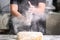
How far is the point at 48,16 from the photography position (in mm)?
1816

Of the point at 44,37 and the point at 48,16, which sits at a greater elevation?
the point at 48,16

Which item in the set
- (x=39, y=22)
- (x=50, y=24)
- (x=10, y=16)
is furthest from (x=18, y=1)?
(x=50, y=24)

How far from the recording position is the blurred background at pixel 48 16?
5.87ft

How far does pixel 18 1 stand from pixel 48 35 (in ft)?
1.78

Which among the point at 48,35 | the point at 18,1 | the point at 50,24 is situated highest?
the point at 18,1

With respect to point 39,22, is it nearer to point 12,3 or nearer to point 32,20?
point 32,20

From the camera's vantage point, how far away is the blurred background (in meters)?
1.79

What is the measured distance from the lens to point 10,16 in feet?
5.91

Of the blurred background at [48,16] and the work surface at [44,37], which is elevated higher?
the blurred background at [48,16]

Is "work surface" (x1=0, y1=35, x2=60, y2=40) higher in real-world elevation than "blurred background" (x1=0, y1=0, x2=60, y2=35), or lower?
lower

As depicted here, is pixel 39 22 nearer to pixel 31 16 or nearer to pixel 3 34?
pixel 31 16

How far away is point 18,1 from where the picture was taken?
1802 millimetres

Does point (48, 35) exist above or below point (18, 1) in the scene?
below

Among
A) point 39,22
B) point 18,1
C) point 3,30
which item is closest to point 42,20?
point 39,22
